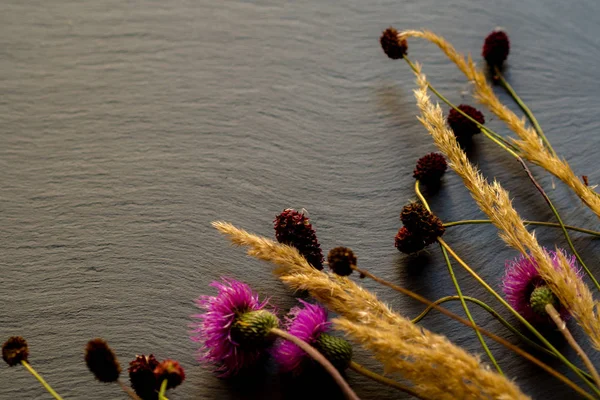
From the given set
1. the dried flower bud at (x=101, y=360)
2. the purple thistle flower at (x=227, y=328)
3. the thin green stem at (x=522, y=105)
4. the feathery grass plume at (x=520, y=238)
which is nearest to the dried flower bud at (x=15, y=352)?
the dried flower bud at (x=101, y=360)

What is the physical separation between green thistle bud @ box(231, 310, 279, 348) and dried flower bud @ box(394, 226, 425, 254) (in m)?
0.23

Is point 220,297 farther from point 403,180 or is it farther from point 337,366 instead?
point 403,180

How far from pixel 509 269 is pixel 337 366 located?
316 mm

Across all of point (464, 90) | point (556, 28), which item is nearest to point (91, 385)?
point (464, 90)

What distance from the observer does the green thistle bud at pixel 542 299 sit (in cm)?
91

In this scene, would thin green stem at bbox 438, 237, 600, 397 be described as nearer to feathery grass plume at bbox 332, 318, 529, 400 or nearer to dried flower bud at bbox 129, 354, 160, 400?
feathery grass plume at bbox 332, 318, 529, 400

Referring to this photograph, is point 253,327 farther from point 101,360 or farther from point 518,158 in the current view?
point 518,158

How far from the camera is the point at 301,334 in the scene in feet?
2.99

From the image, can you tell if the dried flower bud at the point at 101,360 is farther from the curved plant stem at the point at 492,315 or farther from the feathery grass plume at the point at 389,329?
the curved plant stem at the point at 492,315

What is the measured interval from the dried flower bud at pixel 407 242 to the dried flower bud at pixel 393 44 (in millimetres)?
358

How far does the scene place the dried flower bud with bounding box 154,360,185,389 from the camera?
30.6 inches

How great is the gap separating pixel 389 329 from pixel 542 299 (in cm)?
24

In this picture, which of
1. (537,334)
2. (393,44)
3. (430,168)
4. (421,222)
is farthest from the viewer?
(393,44)

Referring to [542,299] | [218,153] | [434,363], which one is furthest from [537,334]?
[218,153]
